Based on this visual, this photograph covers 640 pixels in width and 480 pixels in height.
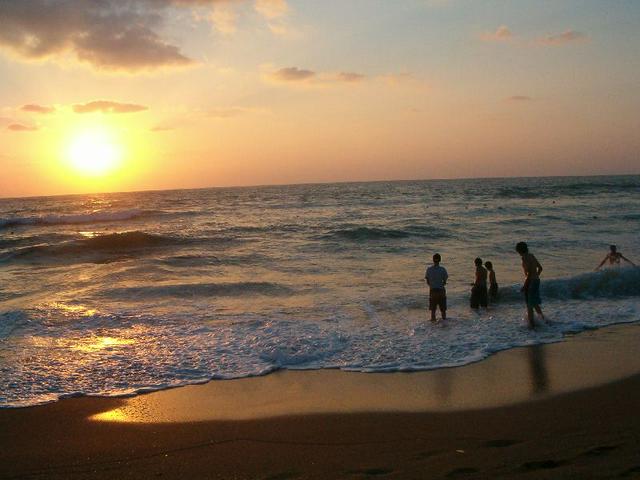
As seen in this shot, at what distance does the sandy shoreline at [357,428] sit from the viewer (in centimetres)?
491

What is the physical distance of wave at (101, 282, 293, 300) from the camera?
14609 millimetres

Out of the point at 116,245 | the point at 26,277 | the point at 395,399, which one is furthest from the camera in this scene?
the point at 116,245

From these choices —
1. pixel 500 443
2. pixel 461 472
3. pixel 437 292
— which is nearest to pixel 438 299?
pixel 437 292

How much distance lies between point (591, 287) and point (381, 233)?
45.5 feet

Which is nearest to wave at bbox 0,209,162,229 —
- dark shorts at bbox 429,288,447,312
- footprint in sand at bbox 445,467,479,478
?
dark shorts at bbox 429,288,447,312

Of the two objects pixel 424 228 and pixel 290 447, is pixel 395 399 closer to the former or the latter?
pixel 290 447

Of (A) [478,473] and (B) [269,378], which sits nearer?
(A) [478,473]

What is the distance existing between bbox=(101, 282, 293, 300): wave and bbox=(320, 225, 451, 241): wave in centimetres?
1095

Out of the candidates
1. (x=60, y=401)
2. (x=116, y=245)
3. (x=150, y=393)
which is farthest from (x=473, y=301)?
(x=116, y=245)

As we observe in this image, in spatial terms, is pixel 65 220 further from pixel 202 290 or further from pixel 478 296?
pixel 478 296

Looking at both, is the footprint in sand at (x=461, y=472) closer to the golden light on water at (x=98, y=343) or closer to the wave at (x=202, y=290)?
the golden light on water at (x=98, y=343)

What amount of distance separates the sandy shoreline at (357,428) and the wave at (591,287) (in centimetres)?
578

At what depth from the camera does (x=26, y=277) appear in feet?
61.2

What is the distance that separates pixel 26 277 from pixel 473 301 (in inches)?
573
